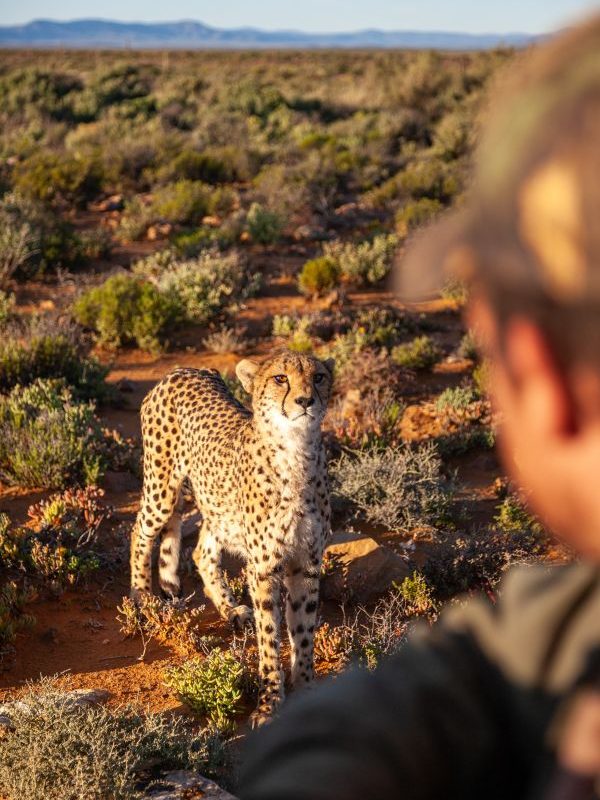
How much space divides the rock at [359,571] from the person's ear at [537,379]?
479cm

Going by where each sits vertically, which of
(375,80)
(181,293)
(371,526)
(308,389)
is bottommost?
(371,526)

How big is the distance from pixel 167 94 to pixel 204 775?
1048 inches

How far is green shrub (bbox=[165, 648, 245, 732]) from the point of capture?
424 cm

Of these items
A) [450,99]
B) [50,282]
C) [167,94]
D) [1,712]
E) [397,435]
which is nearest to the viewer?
[1,712]

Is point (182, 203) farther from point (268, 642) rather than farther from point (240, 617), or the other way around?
point (268, 642)

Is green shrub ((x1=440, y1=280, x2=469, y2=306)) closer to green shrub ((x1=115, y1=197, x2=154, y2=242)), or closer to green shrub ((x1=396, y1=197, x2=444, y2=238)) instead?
green shrub ((x1=396, y1=197, x2=444, y2=238))

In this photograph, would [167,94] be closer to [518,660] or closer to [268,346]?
[268,346]

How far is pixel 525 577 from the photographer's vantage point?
0.76 metres

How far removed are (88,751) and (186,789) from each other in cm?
42

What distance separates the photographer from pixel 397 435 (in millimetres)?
7324

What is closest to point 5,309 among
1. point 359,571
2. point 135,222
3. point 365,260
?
point 365,260

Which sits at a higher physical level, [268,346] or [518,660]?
[518,660]

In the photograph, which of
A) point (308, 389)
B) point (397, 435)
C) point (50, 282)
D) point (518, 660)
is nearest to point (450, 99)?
point (50, 282)

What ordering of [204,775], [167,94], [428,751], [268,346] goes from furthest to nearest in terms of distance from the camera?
[167,94] < [268,346] < [204,775] < [428,751]
